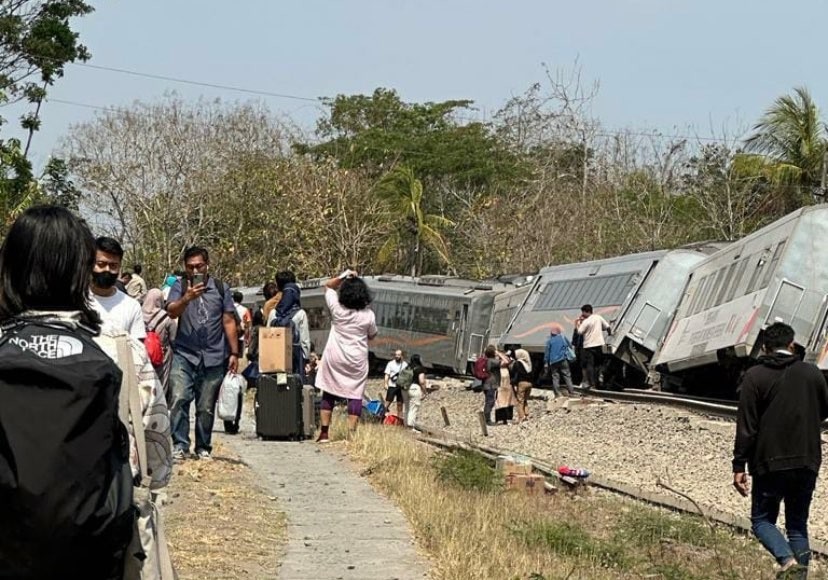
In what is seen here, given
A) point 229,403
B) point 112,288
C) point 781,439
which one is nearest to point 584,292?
point 229,403

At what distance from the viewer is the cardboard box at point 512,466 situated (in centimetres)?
1436

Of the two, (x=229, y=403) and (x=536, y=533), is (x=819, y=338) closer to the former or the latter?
(x=229, y=403)

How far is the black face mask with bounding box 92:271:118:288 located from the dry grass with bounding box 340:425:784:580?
95.0 inches

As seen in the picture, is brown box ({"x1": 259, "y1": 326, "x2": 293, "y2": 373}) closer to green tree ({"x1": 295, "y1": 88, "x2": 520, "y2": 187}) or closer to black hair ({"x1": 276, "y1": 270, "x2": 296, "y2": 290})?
black hair ({"x1": 276, "y1": 270, "x2": 296, "y2": 290})

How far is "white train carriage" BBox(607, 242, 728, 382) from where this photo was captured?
32312 mm

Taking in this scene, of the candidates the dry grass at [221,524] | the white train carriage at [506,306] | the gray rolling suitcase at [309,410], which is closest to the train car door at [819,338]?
the gray rolling suitcase at [309,410]

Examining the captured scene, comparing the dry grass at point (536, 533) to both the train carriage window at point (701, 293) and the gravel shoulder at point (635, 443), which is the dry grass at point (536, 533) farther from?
the train carriage window at point (701, 293)

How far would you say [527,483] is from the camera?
14.2 metres

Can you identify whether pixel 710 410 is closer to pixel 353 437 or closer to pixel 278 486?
pixel 353 437

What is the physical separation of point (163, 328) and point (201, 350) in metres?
0.37

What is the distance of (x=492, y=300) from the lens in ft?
144

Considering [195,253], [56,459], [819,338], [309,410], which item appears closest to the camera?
[56,459]

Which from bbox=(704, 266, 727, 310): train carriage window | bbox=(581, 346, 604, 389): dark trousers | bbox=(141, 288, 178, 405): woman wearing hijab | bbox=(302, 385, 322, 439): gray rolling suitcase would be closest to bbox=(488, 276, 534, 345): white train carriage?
bbox=(581, 346, 604, 389): dark trousers

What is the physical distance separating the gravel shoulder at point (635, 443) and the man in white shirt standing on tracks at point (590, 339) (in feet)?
7.97
